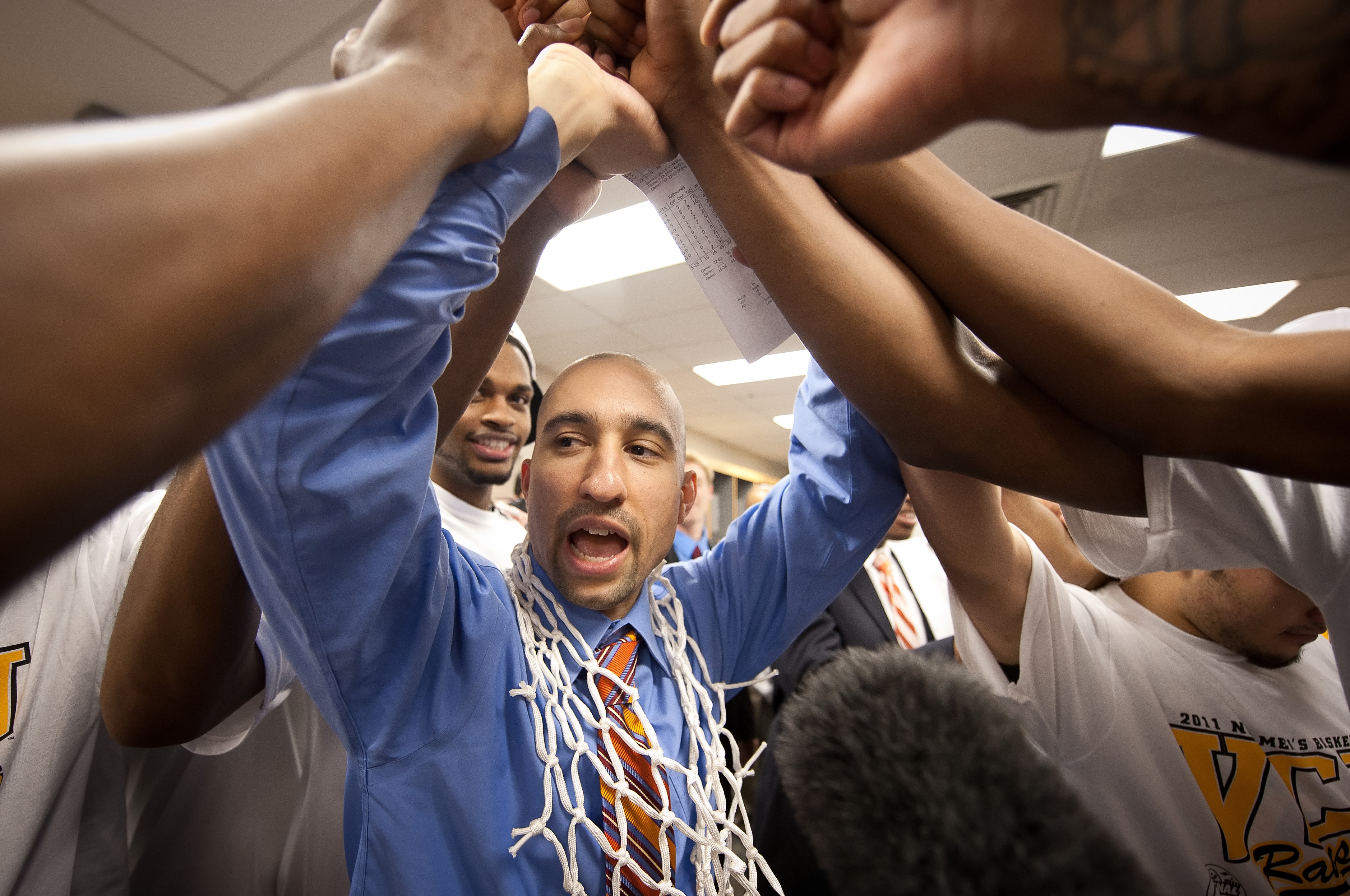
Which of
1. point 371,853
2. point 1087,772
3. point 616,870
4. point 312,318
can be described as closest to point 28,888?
point 371,853

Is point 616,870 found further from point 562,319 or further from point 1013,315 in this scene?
point 562,319

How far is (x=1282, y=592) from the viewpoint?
107 centimetres

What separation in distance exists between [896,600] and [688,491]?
4.92 feet

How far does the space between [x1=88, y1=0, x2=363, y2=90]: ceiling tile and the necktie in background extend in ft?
8.46

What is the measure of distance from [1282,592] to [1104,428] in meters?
0.82

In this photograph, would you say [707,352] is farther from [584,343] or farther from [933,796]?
[933,796]

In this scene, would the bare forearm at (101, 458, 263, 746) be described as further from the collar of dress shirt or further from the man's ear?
the man's ear

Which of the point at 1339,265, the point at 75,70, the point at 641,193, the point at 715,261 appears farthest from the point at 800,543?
the point at 1339,265

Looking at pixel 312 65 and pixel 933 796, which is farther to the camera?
pixel 312 65

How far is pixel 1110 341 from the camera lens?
1.76ft

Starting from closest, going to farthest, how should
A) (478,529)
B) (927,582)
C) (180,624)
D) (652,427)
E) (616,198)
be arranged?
(180,624) → (652,427) → (478,529) → (927,582) → (616,198)

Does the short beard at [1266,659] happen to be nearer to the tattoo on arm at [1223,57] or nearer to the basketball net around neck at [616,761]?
the basketball net around neck at [616,761]

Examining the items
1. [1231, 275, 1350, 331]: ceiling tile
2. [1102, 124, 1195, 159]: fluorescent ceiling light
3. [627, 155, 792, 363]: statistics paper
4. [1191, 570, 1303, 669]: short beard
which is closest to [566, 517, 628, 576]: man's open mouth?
[627, 155, 792, 363]: statistics paper

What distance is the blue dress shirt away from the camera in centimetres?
46
